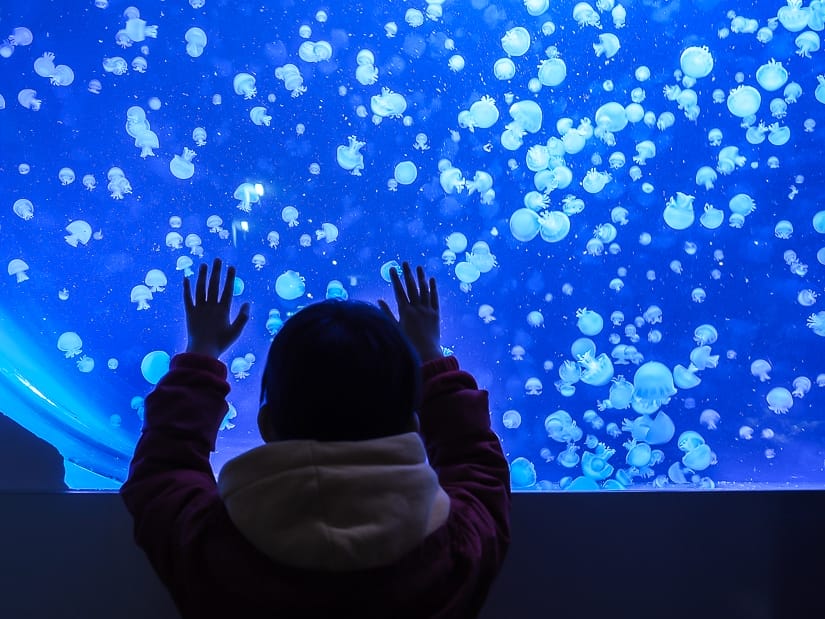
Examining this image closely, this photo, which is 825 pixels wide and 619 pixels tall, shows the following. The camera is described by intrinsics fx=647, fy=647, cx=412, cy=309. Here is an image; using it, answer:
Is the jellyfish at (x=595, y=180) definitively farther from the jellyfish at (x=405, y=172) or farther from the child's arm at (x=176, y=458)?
the child's arm at (x=176, y=458)

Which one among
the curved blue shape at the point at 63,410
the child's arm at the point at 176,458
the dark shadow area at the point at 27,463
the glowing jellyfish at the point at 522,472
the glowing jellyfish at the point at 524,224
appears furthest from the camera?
the glowing jellyfish at the point at 524,224

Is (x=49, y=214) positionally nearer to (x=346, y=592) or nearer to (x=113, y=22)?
(x=113, y=22)

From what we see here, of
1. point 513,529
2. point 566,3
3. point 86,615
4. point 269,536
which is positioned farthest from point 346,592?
point 566,3

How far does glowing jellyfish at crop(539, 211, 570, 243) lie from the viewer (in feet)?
8.27

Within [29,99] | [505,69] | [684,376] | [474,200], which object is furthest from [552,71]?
[29,99]

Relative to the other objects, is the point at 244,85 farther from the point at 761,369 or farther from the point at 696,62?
the point at 761,369

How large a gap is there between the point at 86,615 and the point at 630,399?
1765mm

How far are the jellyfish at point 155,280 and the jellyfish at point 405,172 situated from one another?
0.94 m

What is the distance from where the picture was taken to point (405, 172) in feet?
8.40

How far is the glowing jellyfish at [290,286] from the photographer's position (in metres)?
2.30

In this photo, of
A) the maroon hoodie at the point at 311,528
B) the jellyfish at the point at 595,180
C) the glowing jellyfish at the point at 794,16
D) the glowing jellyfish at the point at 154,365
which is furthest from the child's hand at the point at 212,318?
the glowing jellyfish at the point at 794,16

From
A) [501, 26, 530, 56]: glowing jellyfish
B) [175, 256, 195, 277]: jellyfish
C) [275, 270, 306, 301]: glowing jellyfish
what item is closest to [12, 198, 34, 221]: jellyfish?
[175, 256, 195, 277]: jellyfish

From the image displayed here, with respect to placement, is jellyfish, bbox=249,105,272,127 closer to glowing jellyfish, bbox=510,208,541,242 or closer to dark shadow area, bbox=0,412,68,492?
glowing jellyfish, bbox=510,208,541,242

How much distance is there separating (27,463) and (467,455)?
3.55ft
